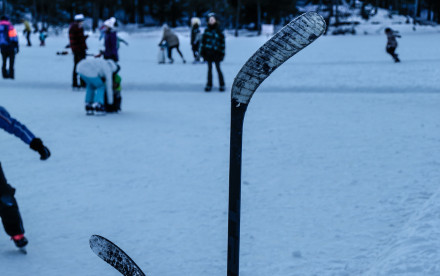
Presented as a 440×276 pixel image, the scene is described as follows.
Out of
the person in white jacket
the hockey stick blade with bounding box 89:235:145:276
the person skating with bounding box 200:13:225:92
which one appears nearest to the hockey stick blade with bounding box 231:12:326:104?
the hockey stick blade with bounding box 89:235:145:276

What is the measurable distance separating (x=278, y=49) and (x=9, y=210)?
243cm

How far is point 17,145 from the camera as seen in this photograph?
6754mm

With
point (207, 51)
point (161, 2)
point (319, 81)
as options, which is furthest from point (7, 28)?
point (161, 2)

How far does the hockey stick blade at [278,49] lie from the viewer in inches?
58.7

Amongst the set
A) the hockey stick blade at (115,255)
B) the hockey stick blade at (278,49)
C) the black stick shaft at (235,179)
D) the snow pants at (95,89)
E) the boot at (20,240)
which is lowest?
the boot at (20,240)

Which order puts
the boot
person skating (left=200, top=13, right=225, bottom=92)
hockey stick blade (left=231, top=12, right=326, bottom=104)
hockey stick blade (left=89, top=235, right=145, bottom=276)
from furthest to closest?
person skating (left=200, top=13, right=225, bottom=92), the boot, hockey stick blade (left=89, top=235, right=145, bottom=276), hockey stick blade (left=231, top=12, right=326, bottom=104)

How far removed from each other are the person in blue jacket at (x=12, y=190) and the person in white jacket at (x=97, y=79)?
4935 mm

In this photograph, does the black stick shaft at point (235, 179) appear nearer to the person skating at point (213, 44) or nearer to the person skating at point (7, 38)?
the person skating at point (213, 44)

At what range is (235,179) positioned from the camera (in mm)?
1669

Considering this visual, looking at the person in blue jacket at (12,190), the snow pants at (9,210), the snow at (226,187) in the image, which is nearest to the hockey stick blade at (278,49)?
the snow at (226,187)

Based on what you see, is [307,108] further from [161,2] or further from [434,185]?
[161,2]

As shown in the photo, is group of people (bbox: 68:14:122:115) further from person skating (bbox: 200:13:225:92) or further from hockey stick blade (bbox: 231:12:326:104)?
hockey stick blade (bbox: 231:12:326:104)

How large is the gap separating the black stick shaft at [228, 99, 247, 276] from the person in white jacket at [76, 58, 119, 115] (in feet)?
22.3

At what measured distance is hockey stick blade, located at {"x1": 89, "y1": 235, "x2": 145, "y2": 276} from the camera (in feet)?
6.44
